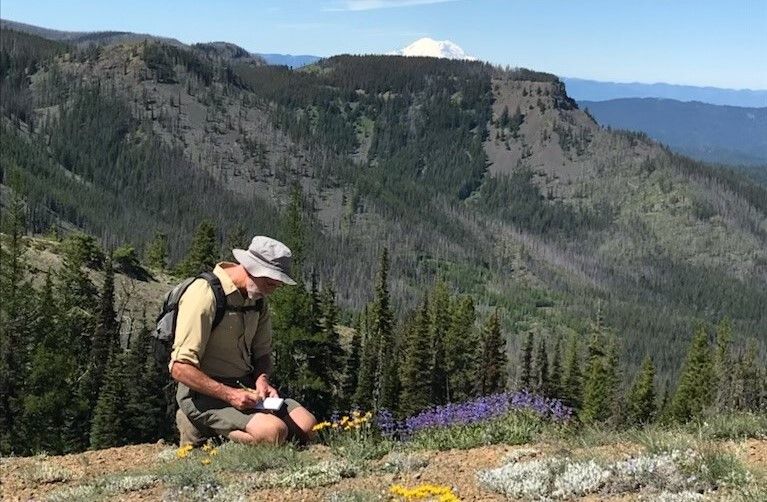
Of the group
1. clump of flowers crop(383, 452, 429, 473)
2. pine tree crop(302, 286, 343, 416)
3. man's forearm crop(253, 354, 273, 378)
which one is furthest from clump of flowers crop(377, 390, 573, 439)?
pine tree crop(302, 286, 343, 416)

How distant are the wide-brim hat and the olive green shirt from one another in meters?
0.45

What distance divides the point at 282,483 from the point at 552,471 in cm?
292

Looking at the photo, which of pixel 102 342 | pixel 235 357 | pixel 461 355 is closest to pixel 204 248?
pixel 102 342

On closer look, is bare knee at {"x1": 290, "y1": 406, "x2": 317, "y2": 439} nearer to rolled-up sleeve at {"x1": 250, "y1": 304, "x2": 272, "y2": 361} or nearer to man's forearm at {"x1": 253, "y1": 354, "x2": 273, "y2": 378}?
man's forearm at {"x1": 253, "y1": 354, "x2": 273, "y2": 378}

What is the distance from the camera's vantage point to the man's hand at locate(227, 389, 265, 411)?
930 cm

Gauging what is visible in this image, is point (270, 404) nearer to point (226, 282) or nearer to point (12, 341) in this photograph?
point (226, 282)

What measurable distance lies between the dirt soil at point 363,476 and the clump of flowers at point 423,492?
15 centimetres

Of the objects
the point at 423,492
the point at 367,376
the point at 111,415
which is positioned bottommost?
the point at 367,376

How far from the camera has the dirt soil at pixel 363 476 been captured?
750 centimetres

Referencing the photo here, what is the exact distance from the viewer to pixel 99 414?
4206 centimetres

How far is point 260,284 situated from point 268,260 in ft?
1.17

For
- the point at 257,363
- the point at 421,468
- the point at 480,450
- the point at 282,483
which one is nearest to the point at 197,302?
the point at 257,363

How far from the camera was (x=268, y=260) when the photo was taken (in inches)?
356

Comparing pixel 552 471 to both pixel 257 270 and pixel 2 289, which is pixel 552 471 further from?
pixel 2 289
